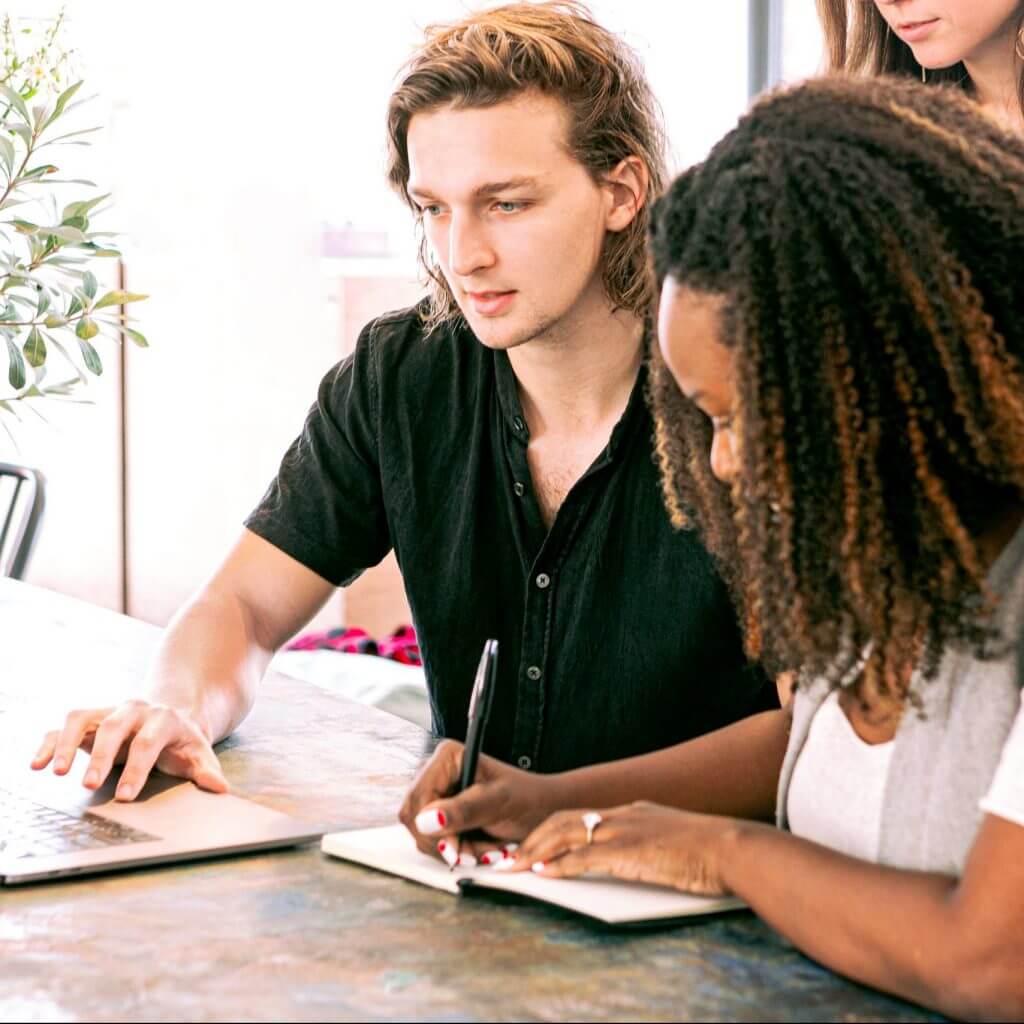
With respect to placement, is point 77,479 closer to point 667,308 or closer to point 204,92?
point 204,92

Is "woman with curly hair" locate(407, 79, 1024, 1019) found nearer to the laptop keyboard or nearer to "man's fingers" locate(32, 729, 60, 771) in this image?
the laptop keyboard

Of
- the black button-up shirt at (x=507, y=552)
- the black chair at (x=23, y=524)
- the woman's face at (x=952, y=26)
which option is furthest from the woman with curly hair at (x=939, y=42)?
the black chair at (x=23, y=524)

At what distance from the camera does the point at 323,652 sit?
3.72m

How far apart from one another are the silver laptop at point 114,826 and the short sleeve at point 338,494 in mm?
519

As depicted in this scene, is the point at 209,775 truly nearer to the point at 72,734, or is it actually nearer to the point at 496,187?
the point at 72,734

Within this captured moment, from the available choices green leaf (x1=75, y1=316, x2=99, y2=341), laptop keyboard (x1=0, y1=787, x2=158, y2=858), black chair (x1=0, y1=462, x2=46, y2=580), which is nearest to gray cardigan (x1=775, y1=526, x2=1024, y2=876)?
laptop keyboard (x1=0, y1=787, x2=158, y2=858)

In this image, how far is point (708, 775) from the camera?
4.81 feet

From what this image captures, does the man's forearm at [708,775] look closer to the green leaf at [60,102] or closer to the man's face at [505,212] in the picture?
the man's face at [505,212]

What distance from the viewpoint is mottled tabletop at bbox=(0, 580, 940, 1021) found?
1.01m

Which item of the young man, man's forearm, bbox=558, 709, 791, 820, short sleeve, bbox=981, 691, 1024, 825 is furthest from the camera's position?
the young man

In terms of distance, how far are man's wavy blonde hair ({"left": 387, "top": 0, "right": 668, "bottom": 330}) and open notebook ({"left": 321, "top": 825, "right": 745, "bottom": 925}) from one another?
0.76m

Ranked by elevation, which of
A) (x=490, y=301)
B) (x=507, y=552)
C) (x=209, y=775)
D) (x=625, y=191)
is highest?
(x=625, y=191)

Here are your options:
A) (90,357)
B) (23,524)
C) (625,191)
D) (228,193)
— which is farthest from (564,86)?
(228,193)

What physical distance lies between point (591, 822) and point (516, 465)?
782 mm
